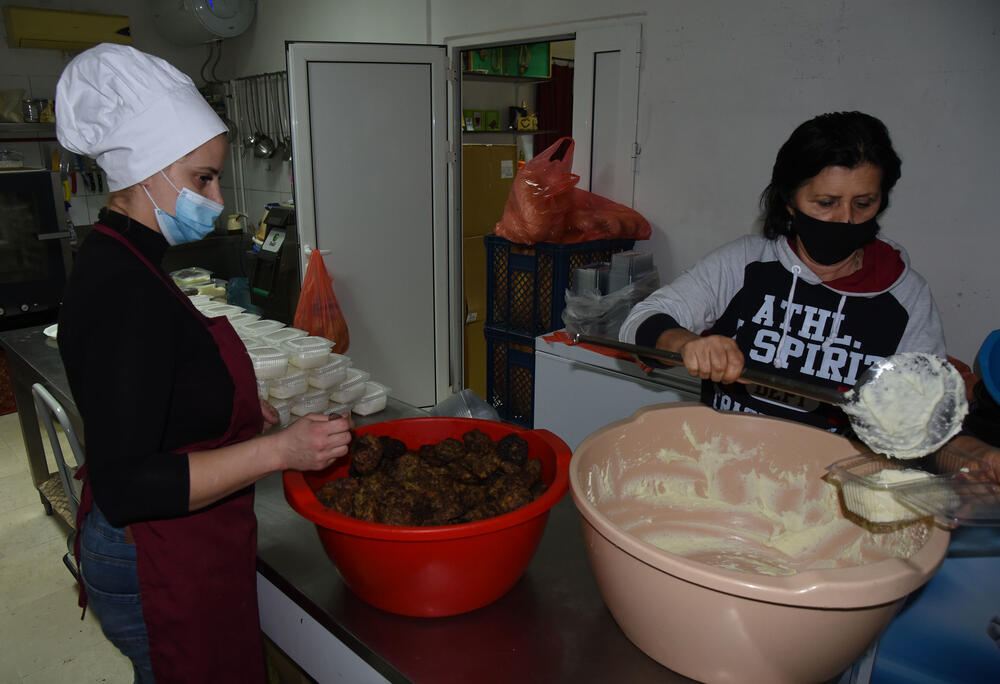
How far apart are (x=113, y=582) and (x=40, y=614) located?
5.74 ft

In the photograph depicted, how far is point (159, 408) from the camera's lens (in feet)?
2.99

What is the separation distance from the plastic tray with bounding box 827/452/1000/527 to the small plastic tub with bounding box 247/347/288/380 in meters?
1.37

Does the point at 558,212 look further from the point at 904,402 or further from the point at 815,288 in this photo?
the point at 904,402

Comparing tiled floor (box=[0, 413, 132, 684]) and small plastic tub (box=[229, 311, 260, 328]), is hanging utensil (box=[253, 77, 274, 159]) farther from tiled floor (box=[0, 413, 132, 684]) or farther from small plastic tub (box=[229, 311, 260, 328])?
small plastic tub (box=[229, 311, 260, 328])

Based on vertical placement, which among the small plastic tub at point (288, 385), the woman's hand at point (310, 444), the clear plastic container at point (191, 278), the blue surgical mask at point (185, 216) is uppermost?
the blue surgical mask at point (185, 216)

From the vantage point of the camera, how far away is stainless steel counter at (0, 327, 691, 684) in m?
0.94

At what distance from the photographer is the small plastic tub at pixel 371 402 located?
75.4 inches

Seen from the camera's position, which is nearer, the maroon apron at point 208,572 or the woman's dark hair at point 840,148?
the maroon apron at point 208,572

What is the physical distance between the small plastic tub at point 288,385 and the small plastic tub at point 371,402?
161 millimetres

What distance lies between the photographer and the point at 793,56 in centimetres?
249

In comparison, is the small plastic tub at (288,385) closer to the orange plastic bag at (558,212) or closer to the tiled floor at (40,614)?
the tiled floor at (40,614)

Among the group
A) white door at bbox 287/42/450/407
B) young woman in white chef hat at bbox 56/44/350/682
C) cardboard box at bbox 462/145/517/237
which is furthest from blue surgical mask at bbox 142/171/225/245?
cardboard box at bbox 462/145/517/237

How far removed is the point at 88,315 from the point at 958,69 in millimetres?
2511

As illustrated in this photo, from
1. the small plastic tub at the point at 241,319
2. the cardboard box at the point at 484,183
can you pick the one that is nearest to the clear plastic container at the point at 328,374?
the small plastic tub at the point at 241,319
